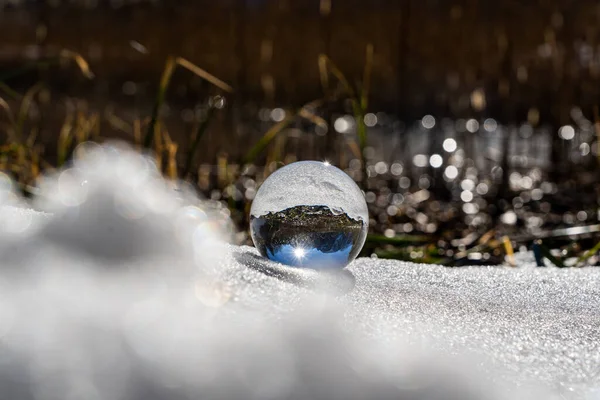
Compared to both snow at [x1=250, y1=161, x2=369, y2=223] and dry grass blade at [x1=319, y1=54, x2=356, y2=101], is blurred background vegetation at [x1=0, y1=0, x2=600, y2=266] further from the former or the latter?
snow at [x1=250, y1=161, x2=369, y2=223]

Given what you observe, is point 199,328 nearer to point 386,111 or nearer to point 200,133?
point 200,133

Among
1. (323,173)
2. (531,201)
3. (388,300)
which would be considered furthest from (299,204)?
(531,201)

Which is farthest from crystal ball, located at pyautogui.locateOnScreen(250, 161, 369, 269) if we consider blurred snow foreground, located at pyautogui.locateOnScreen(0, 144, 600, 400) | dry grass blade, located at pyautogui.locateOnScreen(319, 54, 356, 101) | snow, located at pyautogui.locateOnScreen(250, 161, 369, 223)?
dry grass blade, located at pyautogui.locateOnScreen(319, 54, 356, 101)

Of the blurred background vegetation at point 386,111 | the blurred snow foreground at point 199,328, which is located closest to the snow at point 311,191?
the blurred snow foreground at point 199,328

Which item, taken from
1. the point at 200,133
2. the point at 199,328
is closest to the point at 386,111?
the point at 200,133

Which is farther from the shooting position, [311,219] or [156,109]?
[156,109]

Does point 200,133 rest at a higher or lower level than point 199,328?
higher

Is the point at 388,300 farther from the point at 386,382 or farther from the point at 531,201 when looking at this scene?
the point at 531,201
